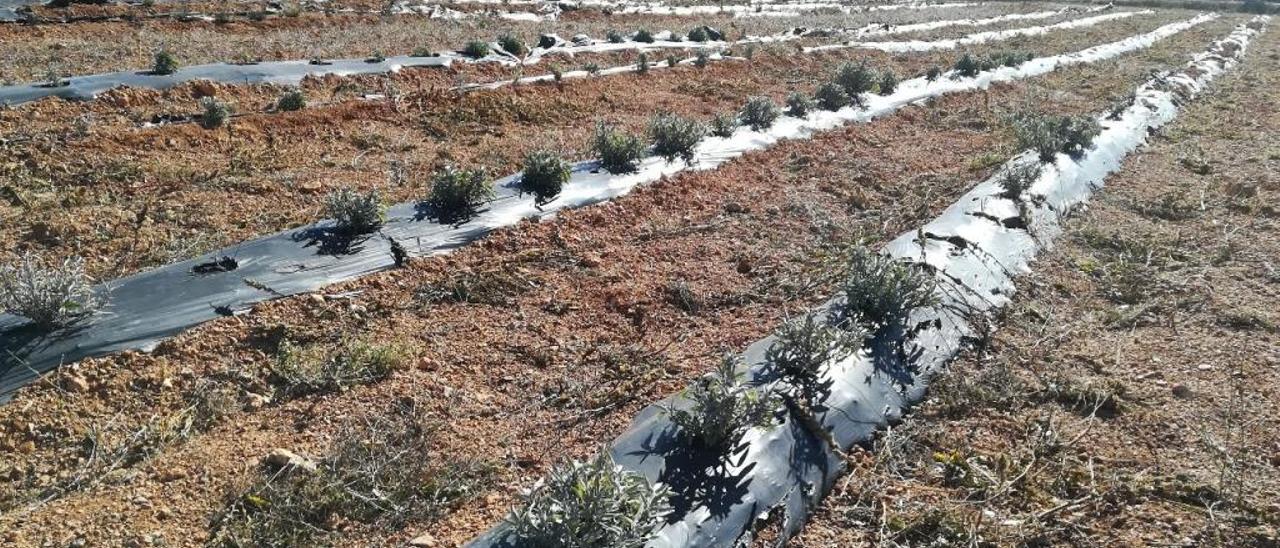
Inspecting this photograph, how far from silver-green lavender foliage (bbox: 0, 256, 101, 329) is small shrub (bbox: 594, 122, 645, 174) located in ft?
14.9

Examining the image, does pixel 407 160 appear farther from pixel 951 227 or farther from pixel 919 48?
pixel 919 48

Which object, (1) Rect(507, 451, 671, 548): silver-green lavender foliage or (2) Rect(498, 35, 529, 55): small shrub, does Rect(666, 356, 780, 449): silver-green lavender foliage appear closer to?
(1) Rect(507, 451, 671, 548): silver-green lavender foliage

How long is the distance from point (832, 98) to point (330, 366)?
28.4 ft

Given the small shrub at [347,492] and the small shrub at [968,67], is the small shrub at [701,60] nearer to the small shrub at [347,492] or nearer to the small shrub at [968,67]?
the small shrub at [968,67]

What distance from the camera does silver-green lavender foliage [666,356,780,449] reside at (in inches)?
132

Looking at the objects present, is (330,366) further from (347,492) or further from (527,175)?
(527,175)

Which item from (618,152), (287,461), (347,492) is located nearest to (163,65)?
(618,152)

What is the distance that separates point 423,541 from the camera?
3174 millimetres

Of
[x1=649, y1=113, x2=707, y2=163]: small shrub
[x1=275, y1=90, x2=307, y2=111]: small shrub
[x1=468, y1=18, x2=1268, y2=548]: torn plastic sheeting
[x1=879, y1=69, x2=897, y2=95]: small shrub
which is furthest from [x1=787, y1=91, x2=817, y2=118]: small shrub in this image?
[x1=275, y1=90, x2=307, y2=111]: small shrub

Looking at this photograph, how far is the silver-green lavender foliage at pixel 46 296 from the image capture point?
404 cm

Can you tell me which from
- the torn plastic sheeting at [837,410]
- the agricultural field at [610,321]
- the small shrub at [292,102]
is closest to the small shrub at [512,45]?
the agricultural field at [610,321]

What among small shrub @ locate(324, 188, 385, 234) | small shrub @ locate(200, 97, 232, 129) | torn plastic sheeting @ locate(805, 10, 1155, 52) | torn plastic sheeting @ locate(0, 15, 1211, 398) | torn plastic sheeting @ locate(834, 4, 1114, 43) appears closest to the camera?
torn plastic sheeting @ locate(0, 15, 1211, 398)

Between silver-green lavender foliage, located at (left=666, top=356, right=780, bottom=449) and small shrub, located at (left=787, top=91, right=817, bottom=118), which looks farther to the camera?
small shrub, located at (left=787, top=91, right=817, bottom=118)

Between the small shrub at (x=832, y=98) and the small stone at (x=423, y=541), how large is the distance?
9099 mm
